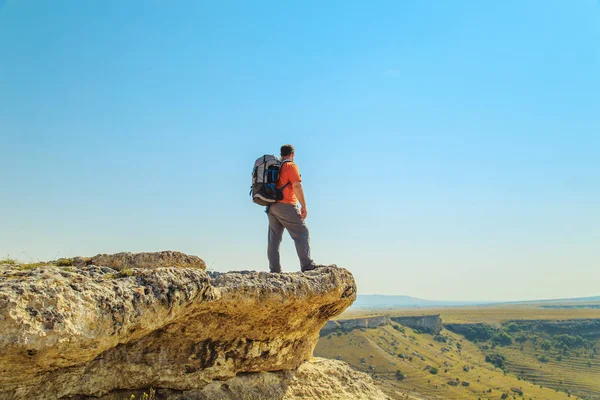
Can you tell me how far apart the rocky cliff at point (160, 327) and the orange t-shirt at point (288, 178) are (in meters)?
1.46

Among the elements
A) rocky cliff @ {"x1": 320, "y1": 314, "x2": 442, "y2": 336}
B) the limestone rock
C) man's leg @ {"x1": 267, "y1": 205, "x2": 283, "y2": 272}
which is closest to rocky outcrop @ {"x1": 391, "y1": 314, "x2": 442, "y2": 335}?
rocky cliff @ {"x1": 320, "y1": 314, "x2": 442, "y2": 336}

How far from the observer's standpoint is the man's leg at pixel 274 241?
805 centimetres

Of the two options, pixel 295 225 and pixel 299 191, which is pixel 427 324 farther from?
pixel 299 191

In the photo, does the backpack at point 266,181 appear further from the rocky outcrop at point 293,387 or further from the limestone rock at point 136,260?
the rocky outcrop at point 293,387

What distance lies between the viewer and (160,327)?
17.5 feet

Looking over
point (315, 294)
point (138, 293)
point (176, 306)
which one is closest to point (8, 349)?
point (138, 293)

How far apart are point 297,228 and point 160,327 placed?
3.08m

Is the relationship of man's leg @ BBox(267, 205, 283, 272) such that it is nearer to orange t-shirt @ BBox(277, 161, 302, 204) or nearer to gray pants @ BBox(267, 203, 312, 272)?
gray pants @ BBox(267, 203, 312, 272)

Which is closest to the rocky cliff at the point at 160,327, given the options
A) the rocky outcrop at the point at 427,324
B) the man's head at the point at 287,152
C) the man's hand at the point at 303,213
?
the man's hand at the point at 303,213

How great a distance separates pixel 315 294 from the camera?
665 centimetres

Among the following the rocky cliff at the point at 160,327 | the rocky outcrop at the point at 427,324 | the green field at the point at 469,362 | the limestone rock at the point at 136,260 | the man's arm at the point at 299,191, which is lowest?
the green field at the point at 469,362

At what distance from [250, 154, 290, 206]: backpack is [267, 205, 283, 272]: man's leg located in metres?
0.53

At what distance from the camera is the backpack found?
7520 mm

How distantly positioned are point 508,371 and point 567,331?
122 feet
